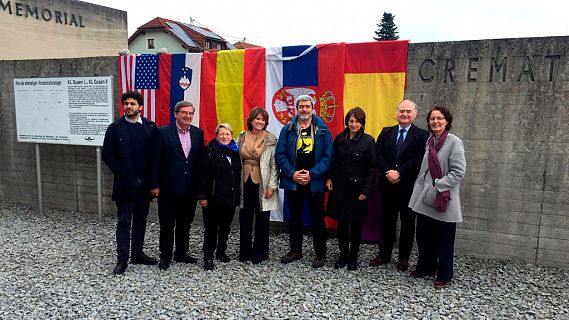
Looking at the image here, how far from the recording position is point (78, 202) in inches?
275

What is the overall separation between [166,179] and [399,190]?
238cm

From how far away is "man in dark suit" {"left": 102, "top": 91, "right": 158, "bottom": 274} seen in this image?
4176mm

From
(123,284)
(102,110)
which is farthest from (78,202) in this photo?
(123,284)

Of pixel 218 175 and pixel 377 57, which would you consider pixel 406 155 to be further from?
pixel 218 175

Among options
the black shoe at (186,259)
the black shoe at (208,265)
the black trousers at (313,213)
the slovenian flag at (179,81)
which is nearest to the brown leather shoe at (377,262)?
the black trousers at (313,213)

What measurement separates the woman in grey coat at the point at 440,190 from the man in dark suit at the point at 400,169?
17 cm

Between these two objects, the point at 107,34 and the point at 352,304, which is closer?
the point at 352,304

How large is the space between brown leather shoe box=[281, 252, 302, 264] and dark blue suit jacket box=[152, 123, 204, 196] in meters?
1.30

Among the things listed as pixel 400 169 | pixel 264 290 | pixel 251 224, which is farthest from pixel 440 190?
pixel 251 224

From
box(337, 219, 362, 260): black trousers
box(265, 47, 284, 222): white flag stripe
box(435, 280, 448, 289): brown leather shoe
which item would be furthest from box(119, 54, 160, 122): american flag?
box(435, 280, 448, 289): brown leather shoe

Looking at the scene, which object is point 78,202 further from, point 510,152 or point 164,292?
point 510,152

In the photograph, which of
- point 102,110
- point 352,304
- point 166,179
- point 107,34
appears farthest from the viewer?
point 107,34

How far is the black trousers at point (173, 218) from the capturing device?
4.35 meters

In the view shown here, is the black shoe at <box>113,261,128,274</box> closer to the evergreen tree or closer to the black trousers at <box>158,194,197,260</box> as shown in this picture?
the black trousers at <box>158,194,197,260</box>
